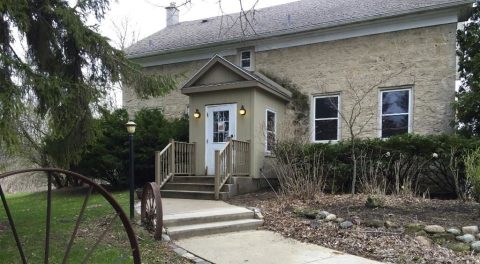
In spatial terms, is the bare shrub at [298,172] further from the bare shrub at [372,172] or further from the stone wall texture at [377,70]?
the stone wall texture at [377,70]

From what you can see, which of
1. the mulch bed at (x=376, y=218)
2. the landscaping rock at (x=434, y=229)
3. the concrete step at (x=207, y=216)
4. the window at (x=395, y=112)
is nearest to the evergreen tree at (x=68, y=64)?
the concrete step at (x=207, y=216)

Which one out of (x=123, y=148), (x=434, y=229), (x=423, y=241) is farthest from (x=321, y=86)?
(x=423, y=241)

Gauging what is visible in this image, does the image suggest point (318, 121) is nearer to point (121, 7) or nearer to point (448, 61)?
point (448, 61)

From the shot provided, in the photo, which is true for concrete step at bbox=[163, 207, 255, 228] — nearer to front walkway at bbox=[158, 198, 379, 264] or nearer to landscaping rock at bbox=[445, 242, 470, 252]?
front walkway at bbox=[158, 198, 379, 264]

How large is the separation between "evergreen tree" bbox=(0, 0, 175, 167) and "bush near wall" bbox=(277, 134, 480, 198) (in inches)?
176

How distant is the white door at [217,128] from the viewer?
1222 centimetres

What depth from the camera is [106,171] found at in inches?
533

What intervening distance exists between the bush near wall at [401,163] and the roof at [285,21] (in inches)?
150

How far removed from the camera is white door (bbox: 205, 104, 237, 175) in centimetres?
1222

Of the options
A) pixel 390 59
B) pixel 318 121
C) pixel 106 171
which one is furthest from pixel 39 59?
pixel 390 59

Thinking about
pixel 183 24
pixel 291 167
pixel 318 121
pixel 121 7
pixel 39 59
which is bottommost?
pixel 291 167

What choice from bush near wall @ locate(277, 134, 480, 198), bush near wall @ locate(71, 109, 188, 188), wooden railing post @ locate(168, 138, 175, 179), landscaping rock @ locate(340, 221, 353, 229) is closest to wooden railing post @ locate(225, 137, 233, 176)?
bush near wall @ locate(277, 134, 480, 198)

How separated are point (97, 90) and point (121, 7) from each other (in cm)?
192

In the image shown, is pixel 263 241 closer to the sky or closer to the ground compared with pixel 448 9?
closer to the ground
